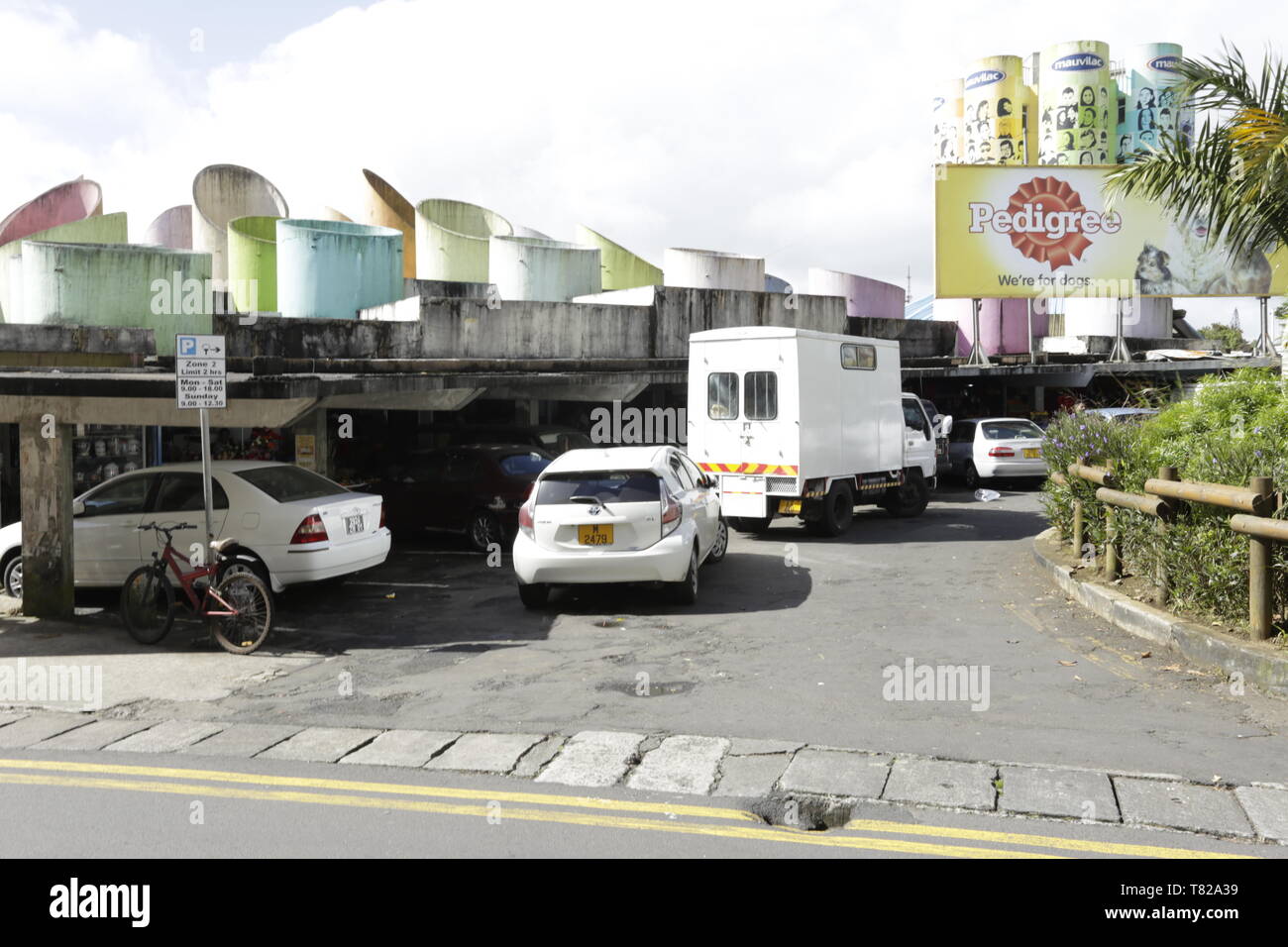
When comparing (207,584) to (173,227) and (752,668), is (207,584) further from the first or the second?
(173,227)

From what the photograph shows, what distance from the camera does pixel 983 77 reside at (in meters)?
41.2

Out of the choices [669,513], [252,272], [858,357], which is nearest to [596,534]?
[669,513]

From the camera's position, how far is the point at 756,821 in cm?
533

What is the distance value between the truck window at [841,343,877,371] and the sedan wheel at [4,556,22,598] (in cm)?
1093

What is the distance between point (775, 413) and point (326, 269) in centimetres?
1102

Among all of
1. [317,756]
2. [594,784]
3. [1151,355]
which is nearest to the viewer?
[594,784]

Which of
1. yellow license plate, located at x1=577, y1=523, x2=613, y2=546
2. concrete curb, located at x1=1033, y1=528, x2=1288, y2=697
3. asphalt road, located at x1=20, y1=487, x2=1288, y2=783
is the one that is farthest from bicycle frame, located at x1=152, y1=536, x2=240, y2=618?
concrete curb, located at x1=1033, y1=528, x2=1288, y2=697

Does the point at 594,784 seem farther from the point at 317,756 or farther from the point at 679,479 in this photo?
the point at 679,479

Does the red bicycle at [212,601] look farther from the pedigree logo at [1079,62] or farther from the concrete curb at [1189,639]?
the pedigree logo at [1079,62]

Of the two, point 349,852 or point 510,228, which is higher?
point 510,228

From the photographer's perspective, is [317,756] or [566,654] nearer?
[317,756]
